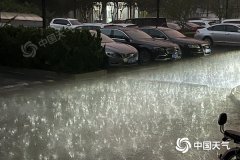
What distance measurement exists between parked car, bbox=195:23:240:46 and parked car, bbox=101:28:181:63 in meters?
9.25

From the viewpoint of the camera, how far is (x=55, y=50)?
13836 millimetres

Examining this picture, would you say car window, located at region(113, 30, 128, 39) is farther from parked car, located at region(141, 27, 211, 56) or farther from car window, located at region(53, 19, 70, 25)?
car window, located at region(53, 19, 70, 25)

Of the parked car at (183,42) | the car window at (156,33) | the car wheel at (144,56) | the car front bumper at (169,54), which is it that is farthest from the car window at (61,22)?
the car wheel at (144,56)

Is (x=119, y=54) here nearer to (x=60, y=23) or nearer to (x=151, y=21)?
(x=151, y=21)

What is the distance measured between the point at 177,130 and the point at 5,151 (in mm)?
2989

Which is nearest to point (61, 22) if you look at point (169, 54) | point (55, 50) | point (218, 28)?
point (218, 28)

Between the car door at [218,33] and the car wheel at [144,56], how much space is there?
11019 millimetres

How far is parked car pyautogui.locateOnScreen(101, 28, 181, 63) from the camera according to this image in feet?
59.0

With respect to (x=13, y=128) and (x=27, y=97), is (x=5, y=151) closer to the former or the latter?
(x=13, y=128)

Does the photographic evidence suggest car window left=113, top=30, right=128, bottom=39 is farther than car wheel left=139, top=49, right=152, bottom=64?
Yes

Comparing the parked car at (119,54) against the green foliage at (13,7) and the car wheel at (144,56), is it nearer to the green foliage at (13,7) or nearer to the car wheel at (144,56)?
the car wheel at (144,56)

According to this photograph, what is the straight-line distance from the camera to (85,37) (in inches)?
549

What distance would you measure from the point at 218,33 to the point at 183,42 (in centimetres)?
787

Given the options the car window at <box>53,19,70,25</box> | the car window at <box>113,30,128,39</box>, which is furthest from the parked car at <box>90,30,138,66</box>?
the car window at <box>53,19,70,25</box>
